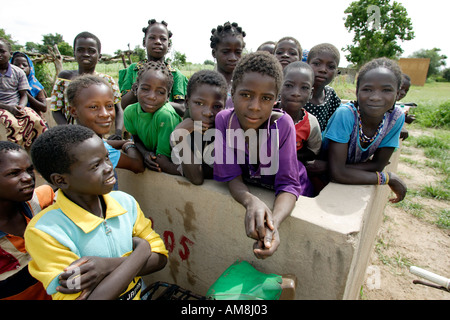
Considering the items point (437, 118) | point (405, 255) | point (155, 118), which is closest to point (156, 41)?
point (155, 118)

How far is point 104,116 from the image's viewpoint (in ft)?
6.31

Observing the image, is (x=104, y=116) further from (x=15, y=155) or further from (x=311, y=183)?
(x=311, y=183)

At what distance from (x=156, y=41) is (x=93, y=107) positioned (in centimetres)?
147

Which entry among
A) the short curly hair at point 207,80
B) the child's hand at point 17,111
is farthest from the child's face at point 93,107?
the child's hand at point 17,111

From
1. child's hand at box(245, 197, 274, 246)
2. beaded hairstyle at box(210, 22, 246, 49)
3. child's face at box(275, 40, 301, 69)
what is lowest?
child's hand at box(245, 197, 274, 246)

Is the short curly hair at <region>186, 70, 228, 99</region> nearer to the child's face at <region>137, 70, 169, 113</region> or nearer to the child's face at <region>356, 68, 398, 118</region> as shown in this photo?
the child's face at <region>137, 70, 169, 113</region>

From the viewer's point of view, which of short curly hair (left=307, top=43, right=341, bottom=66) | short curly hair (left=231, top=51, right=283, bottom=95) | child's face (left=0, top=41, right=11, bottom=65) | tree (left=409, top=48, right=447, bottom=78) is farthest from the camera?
tree (left=409, top=48, right=447, bottom=78)

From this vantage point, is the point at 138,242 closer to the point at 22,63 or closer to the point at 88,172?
the point at 88,172

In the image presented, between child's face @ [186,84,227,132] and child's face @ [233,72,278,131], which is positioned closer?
child's face @ [233,72,278,131]

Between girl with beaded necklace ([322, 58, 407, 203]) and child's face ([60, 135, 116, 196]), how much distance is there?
1.44 metres

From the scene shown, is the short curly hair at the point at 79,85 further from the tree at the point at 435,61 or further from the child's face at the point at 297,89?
the tree at the point at 435,61

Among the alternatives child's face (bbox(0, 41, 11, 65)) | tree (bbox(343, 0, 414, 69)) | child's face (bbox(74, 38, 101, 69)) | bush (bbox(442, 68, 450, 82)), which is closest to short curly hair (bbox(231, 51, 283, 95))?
child's face (bbox(74, 38, 101, 69))

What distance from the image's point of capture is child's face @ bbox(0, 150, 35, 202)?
142 cm

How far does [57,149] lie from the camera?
1289mm
